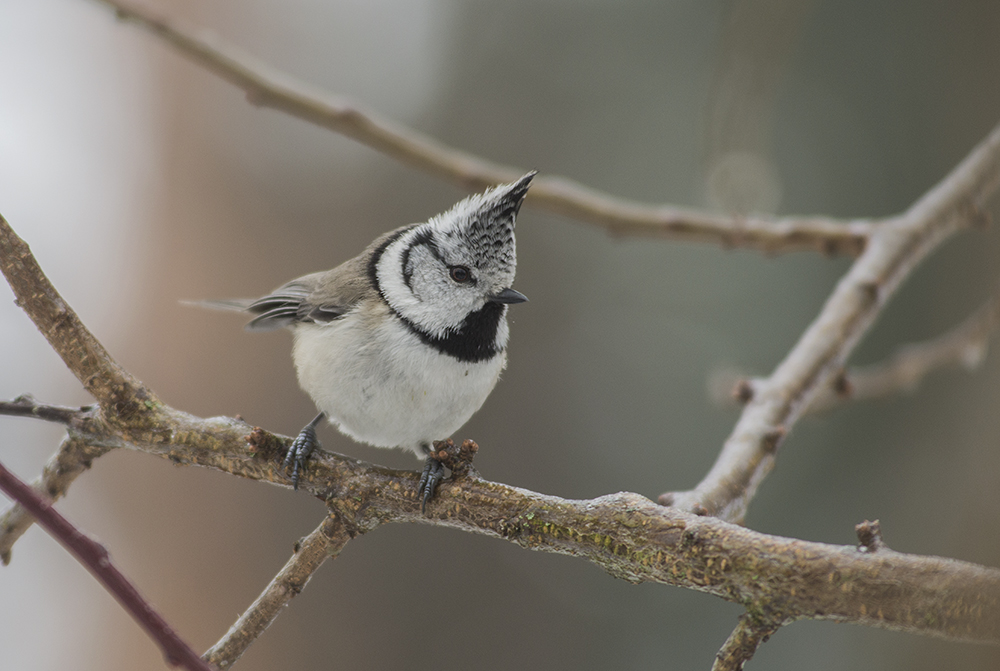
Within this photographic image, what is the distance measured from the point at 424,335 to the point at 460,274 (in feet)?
0.56

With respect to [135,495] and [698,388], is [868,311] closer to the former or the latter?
[698,388]

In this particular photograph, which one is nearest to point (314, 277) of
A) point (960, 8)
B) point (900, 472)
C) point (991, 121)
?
point (900, 472)

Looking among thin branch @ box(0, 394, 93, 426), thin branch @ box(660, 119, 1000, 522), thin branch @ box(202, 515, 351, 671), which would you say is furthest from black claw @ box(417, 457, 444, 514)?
thin branch @ box(0, 394, 93, 426)

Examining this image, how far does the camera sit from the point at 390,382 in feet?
5.72

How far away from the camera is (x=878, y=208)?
3.91 meters

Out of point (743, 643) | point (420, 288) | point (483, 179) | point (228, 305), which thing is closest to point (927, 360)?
point (483, 179)

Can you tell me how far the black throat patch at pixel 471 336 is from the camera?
5.89 feet

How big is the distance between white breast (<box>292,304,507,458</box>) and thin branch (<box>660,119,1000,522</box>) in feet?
1.89

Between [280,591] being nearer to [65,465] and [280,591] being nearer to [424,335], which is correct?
[65,465]

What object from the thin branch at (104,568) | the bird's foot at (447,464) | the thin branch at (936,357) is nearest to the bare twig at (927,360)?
the thin branch at (936,357)

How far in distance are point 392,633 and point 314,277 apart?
1.91 meters

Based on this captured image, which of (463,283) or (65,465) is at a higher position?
(463,283)

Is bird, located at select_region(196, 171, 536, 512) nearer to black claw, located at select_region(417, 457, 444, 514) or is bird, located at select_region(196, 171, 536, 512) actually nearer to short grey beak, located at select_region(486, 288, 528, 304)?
short grey beak, located at select_region(486, 288, 528, 304)

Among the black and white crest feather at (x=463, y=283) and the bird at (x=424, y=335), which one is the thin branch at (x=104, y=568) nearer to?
the bird at (x=424, y=335)
